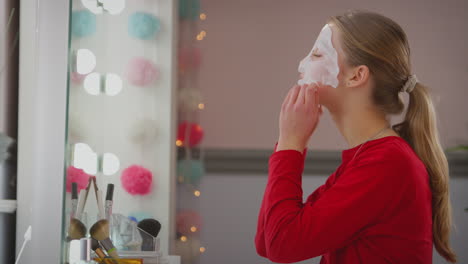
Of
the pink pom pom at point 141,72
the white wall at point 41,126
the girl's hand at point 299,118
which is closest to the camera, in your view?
the girl's hand at point 299,118

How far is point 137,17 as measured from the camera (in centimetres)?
166

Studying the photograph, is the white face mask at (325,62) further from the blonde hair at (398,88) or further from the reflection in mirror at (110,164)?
the reflection in mirror at (110,164)

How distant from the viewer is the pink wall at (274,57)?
257 cm

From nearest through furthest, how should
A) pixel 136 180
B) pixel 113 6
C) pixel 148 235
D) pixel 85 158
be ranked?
pixel 85 158, pixel 148 235, pixel 113 6, pixel 136 180

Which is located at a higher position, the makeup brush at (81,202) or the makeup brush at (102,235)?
the makeup brush at (81,202)

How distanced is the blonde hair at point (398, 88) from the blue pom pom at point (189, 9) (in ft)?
4.83


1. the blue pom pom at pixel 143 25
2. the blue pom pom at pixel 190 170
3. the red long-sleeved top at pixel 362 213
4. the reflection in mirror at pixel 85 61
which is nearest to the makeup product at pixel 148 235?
the reflection in mirror at pixel 85 61

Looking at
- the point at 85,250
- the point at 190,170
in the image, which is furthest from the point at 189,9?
the point at 85,250

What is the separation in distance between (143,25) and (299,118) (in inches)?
40.3

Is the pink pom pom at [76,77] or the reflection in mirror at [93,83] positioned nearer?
the pink pom pom at [76,77]

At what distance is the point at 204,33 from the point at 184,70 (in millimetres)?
283

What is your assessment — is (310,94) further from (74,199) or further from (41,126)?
(41,126)

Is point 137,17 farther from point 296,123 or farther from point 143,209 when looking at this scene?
point 296,123

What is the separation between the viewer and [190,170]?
2.29 meters
